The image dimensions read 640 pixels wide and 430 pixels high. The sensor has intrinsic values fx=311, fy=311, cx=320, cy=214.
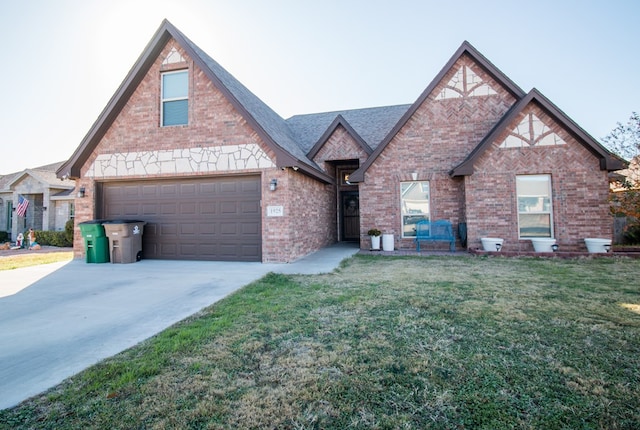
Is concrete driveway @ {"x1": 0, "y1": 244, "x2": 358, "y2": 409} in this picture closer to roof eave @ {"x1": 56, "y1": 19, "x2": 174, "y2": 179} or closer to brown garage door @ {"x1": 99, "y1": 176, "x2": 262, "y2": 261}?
brown garage door @ {"x1": 99, "y1": 176, "x2": 262, "y2": 261}

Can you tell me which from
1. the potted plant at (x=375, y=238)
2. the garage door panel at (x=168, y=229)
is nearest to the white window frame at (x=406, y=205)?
the potted plant at (x=375, y=238)

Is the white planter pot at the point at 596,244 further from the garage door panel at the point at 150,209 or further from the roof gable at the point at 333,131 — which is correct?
the garage door panel at the point at 150,209

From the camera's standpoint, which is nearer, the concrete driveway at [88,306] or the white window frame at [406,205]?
the concrete driveway at [88,306]

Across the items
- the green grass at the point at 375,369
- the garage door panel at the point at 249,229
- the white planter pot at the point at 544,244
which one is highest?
the garage door panel at the point at 249,229

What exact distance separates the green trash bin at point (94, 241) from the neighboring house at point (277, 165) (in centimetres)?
103

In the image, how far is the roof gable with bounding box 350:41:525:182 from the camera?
10.8 metres

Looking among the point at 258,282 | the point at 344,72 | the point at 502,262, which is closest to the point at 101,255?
the point at 258,282

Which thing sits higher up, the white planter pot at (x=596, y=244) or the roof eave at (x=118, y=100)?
the roof eave at (x=118, y=100)

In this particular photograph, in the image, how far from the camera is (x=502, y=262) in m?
8.40

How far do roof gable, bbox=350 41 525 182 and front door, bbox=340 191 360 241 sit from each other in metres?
3.62

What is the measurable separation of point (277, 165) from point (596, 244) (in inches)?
378

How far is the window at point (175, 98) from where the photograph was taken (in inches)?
378

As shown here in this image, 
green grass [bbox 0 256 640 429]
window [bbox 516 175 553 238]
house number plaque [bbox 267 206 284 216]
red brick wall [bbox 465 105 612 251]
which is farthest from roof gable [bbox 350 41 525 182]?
green grass [bbox 0 256 640 429]

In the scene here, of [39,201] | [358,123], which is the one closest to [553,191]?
[358,123]
